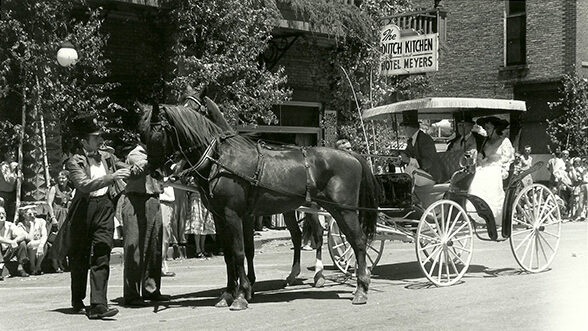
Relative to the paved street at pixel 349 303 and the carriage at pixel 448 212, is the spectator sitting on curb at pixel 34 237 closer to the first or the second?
the paved street at pixel 349 303

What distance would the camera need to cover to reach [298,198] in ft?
32.3

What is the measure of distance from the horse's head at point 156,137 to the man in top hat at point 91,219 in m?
0.38

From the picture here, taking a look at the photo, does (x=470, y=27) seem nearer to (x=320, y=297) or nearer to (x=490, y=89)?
(x=490, y=89)

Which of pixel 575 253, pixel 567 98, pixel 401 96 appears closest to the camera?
pixel 575 253

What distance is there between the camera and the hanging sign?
18844 mm

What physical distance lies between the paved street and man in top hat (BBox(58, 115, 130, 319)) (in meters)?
0.33

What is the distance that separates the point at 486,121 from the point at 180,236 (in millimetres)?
6558

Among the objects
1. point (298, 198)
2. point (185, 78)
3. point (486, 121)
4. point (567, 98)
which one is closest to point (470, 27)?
point (567, 98)

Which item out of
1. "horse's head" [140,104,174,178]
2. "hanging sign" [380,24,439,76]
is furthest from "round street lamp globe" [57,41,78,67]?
"hanging sign" [380,24,439,76]

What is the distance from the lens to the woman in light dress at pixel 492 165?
11602 mm

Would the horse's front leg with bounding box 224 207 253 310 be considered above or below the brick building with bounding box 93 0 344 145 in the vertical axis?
below

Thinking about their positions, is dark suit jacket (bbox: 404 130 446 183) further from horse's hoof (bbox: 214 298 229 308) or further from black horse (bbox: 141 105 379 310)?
horse's hoof (bbox: 214 298 229 308)

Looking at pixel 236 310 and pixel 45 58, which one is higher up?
pixel 45 58

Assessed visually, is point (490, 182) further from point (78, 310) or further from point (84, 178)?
point (78, 310)
